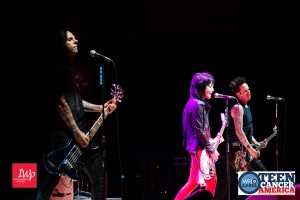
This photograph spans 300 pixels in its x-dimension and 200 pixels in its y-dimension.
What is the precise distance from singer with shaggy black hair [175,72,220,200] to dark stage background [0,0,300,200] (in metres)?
1.55

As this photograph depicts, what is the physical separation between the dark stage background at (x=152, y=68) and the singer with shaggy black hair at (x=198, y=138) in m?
1.55

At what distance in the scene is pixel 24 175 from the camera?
7496 millimetres

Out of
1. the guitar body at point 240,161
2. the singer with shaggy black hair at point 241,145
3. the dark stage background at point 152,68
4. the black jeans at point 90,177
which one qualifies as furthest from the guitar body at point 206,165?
the dark stage background at point 152,68

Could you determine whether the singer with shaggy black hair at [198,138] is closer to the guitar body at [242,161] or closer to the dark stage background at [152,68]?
the guitar body at [242,161]

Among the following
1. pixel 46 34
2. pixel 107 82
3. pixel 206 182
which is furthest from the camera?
pixel 107 82

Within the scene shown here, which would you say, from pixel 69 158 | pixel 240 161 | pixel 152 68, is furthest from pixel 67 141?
pixel 152 68

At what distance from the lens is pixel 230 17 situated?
829 centimetres

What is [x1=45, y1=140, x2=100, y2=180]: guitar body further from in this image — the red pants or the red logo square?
the red logo square

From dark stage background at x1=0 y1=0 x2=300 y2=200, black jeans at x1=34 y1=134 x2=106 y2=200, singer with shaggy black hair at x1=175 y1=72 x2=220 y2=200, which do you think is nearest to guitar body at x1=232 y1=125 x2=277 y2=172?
singer with shaggy black hair at x1=175 y1=72 x2=220 y2=200

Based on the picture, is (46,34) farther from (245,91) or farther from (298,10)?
(298,10)

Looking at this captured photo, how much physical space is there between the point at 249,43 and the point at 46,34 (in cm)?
362

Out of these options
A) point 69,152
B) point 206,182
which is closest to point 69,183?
point 69,152

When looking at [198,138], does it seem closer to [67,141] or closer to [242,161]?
[242,161]

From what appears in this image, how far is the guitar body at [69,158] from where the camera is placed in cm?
500
